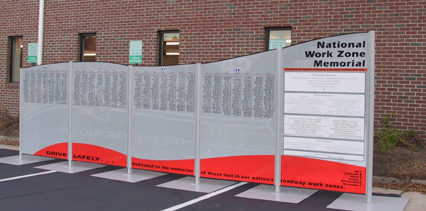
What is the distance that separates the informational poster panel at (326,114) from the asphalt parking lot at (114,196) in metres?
0.49

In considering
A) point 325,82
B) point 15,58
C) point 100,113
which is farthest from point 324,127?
point 15,58

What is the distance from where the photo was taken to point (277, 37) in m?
11.5

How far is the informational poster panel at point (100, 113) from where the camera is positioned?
29.4 feet

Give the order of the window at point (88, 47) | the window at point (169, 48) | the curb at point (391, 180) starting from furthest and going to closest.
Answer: the window at point (88, 47), the window at point (169, 48), the curb at point (391, 180)

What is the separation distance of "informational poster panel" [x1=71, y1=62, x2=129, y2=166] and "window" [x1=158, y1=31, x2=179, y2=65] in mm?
3879

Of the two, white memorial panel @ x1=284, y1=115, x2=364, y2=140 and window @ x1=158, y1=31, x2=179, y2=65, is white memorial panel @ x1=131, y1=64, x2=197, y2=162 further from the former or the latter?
window @ x1=158, y1=31, x2=179, y2=65

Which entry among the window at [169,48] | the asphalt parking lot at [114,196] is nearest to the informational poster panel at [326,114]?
the asphalt parking lot at [114,196]

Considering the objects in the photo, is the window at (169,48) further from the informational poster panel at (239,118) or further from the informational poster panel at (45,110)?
the informational poster panel at (239,118)

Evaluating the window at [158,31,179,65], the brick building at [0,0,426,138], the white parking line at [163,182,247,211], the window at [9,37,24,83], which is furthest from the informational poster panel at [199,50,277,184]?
the window at [9,37,24,83]

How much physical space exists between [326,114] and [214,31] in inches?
223

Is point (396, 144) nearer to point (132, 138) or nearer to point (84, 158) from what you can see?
point (132, 138)

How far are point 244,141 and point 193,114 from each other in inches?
44.5

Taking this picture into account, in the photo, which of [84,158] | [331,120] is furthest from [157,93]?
[331,120]

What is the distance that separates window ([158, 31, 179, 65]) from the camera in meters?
12.9
